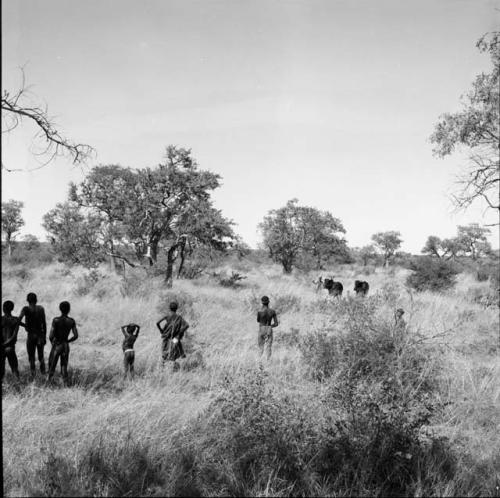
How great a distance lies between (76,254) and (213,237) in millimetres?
7062

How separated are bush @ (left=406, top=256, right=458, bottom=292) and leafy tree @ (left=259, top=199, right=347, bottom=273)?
46.8ft

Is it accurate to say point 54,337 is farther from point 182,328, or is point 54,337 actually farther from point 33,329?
point 182,328

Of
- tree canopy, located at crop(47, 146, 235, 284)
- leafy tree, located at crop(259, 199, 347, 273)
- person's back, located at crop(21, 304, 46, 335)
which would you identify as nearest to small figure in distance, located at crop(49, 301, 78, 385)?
person's back, located at crop(21, 304, 46, 335)

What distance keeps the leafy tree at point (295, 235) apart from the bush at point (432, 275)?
14251mm

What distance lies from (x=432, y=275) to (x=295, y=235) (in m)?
16.1

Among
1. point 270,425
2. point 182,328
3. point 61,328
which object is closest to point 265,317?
point 182,328

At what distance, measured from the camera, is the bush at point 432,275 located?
20422mm

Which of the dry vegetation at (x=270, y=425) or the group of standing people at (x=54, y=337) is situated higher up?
Result: the group of standing people at (x=54, y=337)

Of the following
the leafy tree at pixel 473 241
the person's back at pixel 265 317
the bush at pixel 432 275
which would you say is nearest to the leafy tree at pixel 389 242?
the leafy tree at pixel 473 241

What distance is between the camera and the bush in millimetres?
20422

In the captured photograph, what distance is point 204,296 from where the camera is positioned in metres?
16.3

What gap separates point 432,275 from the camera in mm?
20641

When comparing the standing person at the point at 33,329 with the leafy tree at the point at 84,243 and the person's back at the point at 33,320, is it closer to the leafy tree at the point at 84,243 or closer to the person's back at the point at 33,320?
the person's back at the point at 33,320

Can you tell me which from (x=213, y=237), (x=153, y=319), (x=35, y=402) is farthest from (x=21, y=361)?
(x=213, y=237)
